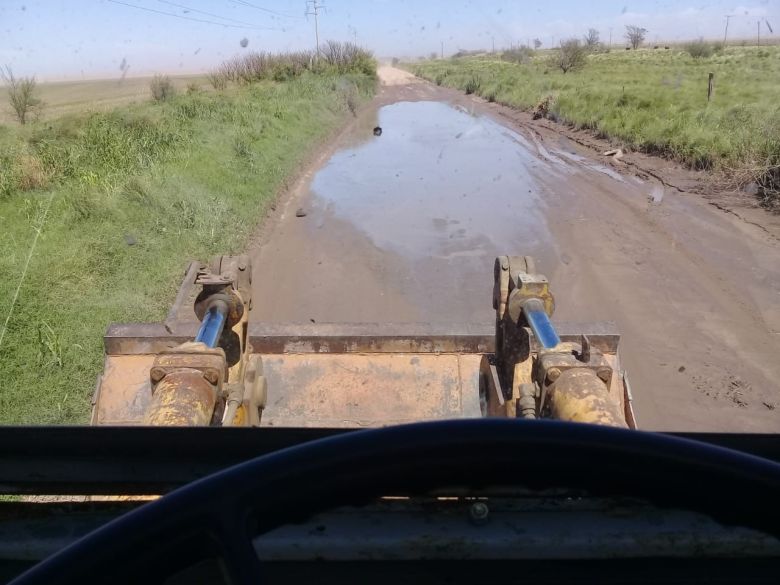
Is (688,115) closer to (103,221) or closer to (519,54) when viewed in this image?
(103,221)

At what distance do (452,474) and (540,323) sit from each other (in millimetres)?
2631

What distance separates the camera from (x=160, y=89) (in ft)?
124

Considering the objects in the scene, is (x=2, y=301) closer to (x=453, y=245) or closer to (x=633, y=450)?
(x=453, y=245)

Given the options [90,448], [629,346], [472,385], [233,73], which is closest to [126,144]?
[629,346]

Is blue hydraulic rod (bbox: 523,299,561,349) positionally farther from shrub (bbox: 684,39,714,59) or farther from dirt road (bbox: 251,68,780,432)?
shrub (bbox: 684,39,714,59)

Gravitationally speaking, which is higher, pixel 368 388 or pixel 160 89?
pixel 160 89

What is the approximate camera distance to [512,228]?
14.4 metres

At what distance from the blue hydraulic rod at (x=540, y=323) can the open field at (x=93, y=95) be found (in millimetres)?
28514

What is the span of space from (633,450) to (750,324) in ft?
30.4

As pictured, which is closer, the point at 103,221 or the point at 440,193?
the point at 103,221

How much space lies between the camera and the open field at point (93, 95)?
3520 cm

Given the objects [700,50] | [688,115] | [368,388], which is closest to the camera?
[368,388]

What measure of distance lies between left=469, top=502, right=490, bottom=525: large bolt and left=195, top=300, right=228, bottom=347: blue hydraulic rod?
7.68 feet

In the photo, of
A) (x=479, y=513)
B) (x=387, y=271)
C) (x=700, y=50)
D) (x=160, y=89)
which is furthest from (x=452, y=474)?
(x=700, y=50)
